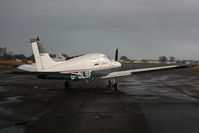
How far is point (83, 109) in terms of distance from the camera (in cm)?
848

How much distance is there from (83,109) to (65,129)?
8.94 ft

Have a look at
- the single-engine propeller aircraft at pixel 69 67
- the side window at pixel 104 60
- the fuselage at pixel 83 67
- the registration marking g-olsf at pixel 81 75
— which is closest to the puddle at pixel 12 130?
the single-engine propeller aircraft at pixel 69 67

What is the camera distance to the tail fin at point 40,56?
13.0 meters

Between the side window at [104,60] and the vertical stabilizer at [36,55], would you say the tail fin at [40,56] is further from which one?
the side window at [104,60]

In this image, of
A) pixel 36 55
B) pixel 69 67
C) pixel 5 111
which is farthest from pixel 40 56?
pixel 5 111

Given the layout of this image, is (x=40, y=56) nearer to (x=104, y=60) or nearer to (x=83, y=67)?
(x=83, y=67)

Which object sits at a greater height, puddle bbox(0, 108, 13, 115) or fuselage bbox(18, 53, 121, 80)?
fuselage bbox(18, 53, 121, 80)

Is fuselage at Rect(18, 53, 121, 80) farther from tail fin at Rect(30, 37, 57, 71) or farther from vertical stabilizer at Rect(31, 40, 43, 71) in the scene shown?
vertical stabilizer at Rect(31, 40, 43, 71)

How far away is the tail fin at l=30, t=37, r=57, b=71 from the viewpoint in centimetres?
1298

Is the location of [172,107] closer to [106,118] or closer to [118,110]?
[118,110]

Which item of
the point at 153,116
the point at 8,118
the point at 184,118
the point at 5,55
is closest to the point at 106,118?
the point at 153,116

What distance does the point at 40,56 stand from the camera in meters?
13.1

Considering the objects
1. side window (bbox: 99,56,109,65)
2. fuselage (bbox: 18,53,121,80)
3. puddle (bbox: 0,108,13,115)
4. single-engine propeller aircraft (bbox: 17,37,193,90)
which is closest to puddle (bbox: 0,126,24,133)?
puddle (bbox: 0,108,13,115)

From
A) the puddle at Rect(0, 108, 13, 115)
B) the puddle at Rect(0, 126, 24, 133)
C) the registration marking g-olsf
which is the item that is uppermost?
the registration marking g-olsf
